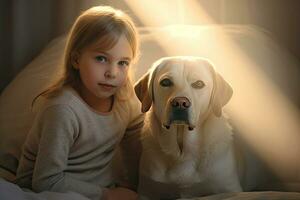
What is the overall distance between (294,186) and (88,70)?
2.43 ft

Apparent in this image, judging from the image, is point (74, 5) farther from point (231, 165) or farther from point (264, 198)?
point (264, 198)

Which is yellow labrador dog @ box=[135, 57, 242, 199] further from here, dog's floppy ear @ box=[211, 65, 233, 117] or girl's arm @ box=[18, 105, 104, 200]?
girl's arm @ box=[18, 105, 104, 200]

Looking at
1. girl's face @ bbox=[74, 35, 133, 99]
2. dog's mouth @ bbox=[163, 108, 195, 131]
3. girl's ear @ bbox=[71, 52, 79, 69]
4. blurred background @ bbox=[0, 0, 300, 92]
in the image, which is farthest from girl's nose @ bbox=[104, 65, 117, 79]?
blurred background @ bbox=[0, 0, 300, 92]

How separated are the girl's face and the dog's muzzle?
0.85 feet

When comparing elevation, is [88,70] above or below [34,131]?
above

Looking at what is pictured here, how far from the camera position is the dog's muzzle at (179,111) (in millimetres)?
1333

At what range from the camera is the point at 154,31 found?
2000 millimetres

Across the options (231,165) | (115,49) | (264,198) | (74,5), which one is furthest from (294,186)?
(74,5)

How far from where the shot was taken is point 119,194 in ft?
5.12

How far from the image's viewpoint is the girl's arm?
1.44 metres

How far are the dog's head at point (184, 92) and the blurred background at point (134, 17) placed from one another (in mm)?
810

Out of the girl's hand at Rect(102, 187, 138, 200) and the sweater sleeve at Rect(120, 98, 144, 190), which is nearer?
the girl's hand at Rect(102, 187, 138, 200)

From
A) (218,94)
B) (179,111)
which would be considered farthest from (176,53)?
(179,111)

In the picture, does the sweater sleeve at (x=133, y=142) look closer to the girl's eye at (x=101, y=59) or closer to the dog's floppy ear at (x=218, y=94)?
the girl's eye at (x=101, y=59)
